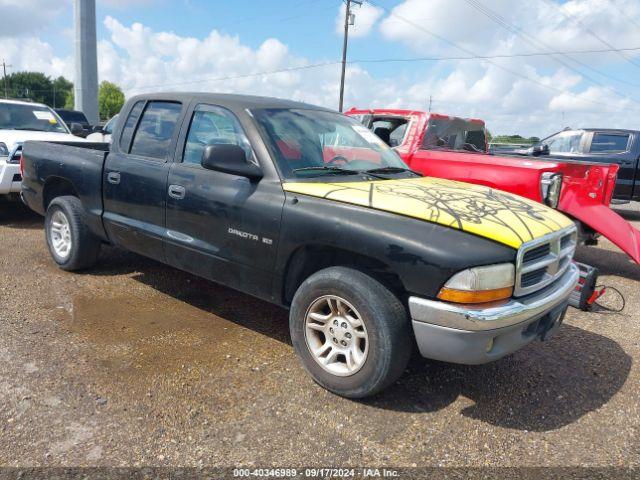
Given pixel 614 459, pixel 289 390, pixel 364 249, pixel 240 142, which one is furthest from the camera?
pixel 240 142

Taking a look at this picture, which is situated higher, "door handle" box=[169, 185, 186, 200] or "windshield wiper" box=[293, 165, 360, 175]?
"windshield wiper" box=[293, 165, 360, 175]

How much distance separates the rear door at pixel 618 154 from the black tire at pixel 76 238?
9.29 m

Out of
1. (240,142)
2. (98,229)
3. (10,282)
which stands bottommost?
(10,282)

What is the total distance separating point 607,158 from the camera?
10141 millimetres

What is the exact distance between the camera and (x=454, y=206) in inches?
120

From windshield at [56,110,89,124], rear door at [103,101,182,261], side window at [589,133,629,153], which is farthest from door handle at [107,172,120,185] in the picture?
windshield at [56,110,89,124]

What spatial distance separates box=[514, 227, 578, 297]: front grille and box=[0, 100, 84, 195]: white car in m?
6.56

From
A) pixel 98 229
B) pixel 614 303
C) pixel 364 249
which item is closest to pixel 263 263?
pixel 364 249

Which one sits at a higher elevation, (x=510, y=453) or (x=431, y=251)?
(x=431, y=251)

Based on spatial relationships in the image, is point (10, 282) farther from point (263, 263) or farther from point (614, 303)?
point (614, 303)

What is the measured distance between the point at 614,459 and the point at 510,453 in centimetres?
54

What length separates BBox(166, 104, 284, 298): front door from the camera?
3332 millimetres

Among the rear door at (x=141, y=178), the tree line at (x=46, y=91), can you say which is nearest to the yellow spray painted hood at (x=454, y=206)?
the rear door at (x=141, y=178)

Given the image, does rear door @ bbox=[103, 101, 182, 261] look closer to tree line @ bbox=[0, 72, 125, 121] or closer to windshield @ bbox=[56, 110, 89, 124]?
windshield @ bbox=[56, 110, 89, 124]
